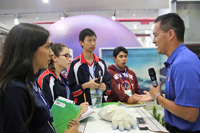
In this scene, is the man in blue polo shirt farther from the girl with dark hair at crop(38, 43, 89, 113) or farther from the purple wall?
the purple wall

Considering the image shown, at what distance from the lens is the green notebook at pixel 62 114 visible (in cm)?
133

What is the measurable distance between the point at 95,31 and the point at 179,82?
18.0 feet

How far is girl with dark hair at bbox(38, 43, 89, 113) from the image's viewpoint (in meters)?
1.64

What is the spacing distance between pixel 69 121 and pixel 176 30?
1259 mm

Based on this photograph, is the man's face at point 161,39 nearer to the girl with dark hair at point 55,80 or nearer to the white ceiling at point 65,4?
the girl with dark hair at point 55,80

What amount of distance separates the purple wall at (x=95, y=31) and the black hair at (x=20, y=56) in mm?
4954

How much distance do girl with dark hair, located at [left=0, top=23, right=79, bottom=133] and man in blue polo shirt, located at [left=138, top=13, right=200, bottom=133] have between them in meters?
0.97

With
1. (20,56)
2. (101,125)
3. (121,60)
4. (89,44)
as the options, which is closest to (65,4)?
(121,60)

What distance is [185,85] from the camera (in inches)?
46.9

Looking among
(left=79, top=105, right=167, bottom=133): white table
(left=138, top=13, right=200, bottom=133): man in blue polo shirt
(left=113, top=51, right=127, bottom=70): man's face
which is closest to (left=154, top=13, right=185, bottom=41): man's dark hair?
(left=138, top=13, right=200, bottom=133): man in blue polo shirt

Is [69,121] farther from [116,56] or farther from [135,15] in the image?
[135,15]

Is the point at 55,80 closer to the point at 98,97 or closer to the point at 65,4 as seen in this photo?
the point at 98,97

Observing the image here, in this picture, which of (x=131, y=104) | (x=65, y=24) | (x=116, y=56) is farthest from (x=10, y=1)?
(x=131, y=104)

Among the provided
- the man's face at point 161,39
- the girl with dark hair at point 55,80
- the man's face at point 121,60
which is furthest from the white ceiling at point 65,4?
the man's face at point 161,39
